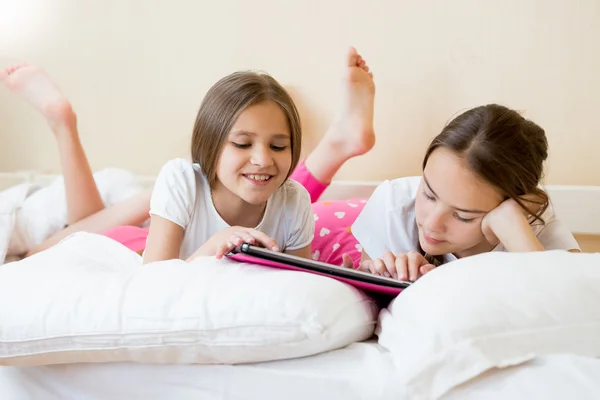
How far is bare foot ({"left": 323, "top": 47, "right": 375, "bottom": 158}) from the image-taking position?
4.54 feet

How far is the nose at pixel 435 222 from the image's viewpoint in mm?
913

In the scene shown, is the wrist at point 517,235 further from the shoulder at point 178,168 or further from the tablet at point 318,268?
the shoulder at point 178,168

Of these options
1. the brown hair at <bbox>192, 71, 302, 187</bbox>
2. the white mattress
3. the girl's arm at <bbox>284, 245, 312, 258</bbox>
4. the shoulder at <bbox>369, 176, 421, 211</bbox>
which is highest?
the brown hair at <bbox>192, 71, 302, 187</bbox>

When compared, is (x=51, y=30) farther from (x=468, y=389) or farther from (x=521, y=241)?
(x=468, y=389)

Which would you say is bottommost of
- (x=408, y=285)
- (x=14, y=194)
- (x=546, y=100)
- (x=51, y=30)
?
(x=14, y=194)

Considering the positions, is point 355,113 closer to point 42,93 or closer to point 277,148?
point 277,148

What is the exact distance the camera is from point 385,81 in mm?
1548

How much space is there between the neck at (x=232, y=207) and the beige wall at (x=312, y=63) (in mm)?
537

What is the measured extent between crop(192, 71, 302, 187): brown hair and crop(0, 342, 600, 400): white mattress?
1.41ft

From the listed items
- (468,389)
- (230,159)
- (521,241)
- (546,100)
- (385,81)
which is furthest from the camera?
(385,81)

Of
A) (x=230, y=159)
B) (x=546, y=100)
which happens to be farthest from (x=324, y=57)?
(x=230, y=159)

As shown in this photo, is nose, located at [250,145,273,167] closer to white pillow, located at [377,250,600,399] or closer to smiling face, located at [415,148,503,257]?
smiling face, located at [415,148,503,257]

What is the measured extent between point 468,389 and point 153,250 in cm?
61

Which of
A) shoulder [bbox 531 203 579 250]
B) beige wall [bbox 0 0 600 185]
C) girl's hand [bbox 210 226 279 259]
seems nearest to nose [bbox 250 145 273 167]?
girl's hand [bbox 210 226 279 259]
